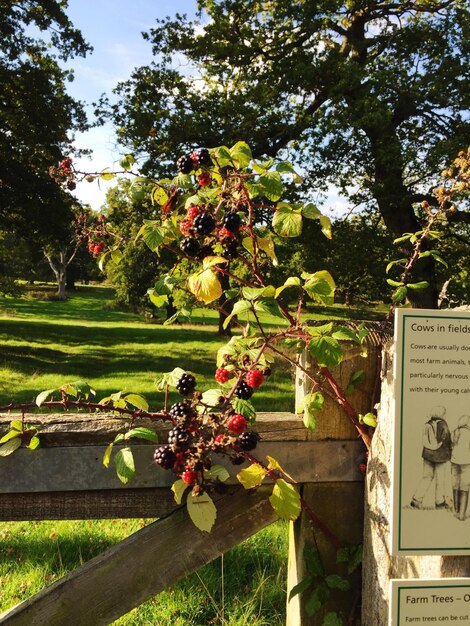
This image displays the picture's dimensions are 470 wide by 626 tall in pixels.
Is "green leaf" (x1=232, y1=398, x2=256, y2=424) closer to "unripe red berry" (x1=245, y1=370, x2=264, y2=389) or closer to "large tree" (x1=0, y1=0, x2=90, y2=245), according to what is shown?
"unripe red berry" (x1=245, y1=370, x2=264, y2=389)

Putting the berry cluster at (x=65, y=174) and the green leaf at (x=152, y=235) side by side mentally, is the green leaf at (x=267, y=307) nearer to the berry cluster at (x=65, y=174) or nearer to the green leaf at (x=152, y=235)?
the green leaf at (x=152, y=235)

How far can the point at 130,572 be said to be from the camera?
6.23 ft

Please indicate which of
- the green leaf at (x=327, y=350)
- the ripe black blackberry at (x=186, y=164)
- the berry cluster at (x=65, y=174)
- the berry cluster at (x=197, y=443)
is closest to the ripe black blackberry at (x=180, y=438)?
the berry cluster at (x=197, y=443)

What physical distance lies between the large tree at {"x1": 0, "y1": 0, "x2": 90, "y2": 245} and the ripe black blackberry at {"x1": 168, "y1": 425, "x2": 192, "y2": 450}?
54.6 ft

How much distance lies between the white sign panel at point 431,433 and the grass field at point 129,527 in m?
0.86

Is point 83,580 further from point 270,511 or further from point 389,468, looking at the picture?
point 389,468

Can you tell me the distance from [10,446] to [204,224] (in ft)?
3.12

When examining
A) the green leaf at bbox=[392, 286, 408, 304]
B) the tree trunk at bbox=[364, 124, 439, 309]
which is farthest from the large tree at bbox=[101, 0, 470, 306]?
the green leaf at bbox=[392, 286, 408, 304]

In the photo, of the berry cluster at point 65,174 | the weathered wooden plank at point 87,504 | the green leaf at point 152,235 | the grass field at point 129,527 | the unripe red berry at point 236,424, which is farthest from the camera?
the grass field at point 129,527

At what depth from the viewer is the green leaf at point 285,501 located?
1.77 metres

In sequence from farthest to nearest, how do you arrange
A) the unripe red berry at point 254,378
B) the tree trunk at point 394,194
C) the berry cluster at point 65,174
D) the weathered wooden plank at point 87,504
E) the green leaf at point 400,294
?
the tree trunk at point 394,194, the berry cluster at point 65,174, the green leaf at point 400,294, the weathered wooden plank at point 87,504, the unripe red berry at point 254,378

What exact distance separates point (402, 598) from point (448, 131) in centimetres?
1679

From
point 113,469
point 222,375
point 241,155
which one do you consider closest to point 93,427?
point 113,469

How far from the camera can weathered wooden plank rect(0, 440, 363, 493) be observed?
70.9 inches
